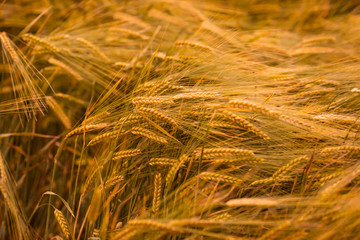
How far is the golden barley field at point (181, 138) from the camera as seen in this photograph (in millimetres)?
834

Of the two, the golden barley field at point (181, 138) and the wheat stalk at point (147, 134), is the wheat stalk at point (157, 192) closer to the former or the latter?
the golden barley field at point (181, 138)

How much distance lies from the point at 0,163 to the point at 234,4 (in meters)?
1.90

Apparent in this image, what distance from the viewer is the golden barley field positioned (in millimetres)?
834

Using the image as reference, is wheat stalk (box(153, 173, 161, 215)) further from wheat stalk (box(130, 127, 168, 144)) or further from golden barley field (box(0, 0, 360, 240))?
wheat stalk (box(130, 127, 168, 144))

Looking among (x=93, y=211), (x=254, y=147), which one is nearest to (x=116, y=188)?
(x=93, y=211)

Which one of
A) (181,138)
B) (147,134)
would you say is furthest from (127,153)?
(181,138)

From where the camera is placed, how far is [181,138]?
1057mm

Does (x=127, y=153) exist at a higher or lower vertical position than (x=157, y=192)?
higher

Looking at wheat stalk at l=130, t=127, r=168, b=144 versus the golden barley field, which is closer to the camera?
the golden barley field

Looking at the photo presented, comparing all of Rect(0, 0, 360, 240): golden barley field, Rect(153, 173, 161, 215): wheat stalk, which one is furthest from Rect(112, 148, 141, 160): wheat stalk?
Rect(153, 173, 161, 215): wheat stalk

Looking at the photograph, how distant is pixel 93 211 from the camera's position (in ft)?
2.77

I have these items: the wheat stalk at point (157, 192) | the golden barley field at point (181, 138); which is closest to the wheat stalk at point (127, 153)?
the golden barley field at point (181, 138)

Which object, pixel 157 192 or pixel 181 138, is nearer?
pixel 157 192

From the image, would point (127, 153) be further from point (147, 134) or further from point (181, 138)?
point (181, 138)
